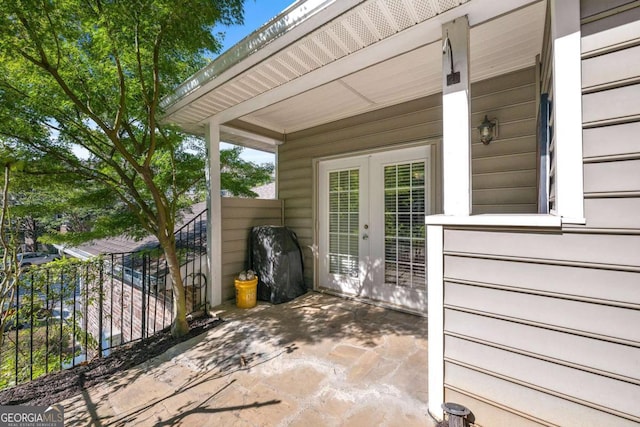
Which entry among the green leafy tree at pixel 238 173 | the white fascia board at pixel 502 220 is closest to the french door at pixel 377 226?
the green leafy tree at pixel 238 173

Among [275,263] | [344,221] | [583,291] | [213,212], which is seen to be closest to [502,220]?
[583,291]

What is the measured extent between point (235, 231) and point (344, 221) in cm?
162

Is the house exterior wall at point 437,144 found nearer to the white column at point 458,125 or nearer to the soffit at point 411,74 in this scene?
the soffit at point 411,74

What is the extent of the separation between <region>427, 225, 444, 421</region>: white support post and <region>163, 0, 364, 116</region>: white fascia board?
1558 mm

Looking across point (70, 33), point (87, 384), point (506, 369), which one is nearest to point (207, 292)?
point (87, 384)

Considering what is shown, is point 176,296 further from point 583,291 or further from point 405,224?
point 583,291

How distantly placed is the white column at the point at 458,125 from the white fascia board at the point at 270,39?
0.65m

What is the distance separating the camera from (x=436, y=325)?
159cm

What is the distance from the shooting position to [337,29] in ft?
5.89

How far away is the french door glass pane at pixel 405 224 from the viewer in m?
3.17

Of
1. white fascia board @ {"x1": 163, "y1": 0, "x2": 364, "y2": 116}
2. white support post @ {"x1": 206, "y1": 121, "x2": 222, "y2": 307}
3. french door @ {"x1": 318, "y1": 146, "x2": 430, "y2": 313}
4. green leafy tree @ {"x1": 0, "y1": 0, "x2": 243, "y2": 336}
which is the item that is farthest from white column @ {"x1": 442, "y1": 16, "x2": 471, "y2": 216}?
white support post @ {"x1": 206, "y1": 121, "x2": 222, "y2": 307}

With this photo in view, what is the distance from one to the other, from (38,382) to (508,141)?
4706 mm

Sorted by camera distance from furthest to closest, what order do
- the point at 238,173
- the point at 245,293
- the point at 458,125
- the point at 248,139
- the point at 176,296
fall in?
1. the point at 248,139
2. the point at 238,173
3. the point at 245,293
4. the point at 176,296
5. the point at 458,125

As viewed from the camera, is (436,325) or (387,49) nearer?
(436,325)
